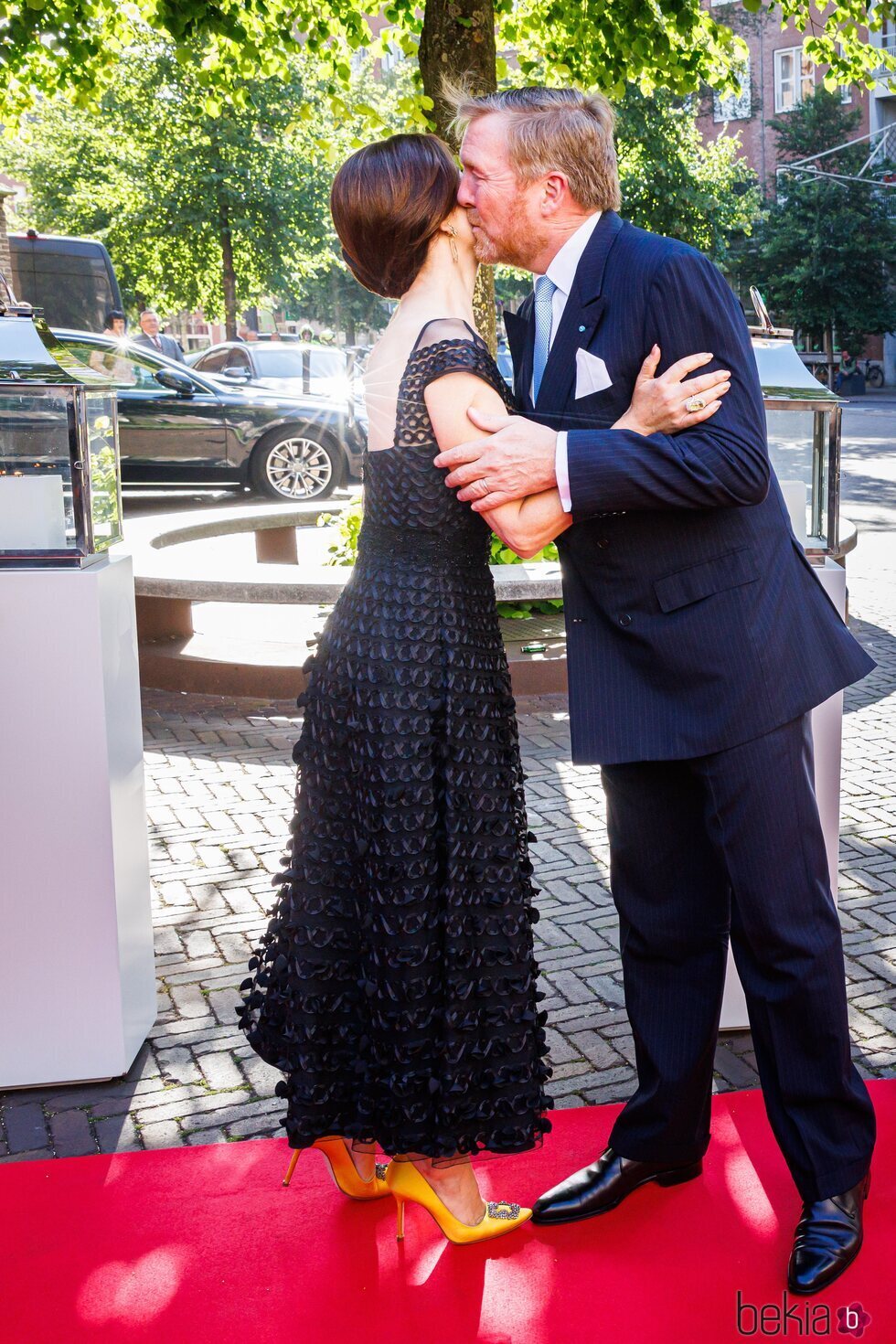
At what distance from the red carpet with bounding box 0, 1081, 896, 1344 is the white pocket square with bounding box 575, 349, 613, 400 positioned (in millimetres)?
1620

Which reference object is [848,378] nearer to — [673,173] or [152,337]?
[673,173]

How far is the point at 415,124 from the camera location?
750cm

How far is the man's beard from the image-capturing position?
2.31 meters

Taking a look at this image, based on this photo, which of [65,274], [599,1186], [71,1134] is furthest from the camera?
[65,274]

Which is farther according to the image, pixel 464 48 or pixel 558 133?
pixel 464 48

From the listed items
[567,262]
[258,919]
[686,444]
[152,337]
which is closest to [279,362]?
[152,337]

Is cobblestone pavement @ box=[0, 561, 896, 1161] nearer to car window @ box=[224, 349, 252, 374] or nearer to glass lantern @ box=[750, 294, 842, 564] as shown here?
glass lantern @ box=[750, 294, 842, 564]

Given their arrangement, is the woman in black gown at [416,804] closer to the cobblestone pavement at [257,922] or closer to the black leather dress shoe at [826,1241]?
the black leather dress shoe at [826,1241]

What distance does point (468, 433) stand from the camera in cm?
222

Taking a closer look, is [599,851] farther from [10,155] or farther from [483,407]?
[10,155]

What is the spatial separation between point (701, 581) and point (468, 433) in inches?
19.2

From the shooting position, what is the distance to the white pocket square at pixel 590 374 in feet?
7.48

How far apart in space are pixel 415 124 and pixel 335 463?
655 cm

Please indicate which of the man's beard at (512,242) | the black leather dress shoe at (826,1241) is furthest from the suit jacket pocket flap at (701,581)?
the black leather dress shoe at (826,1241)
